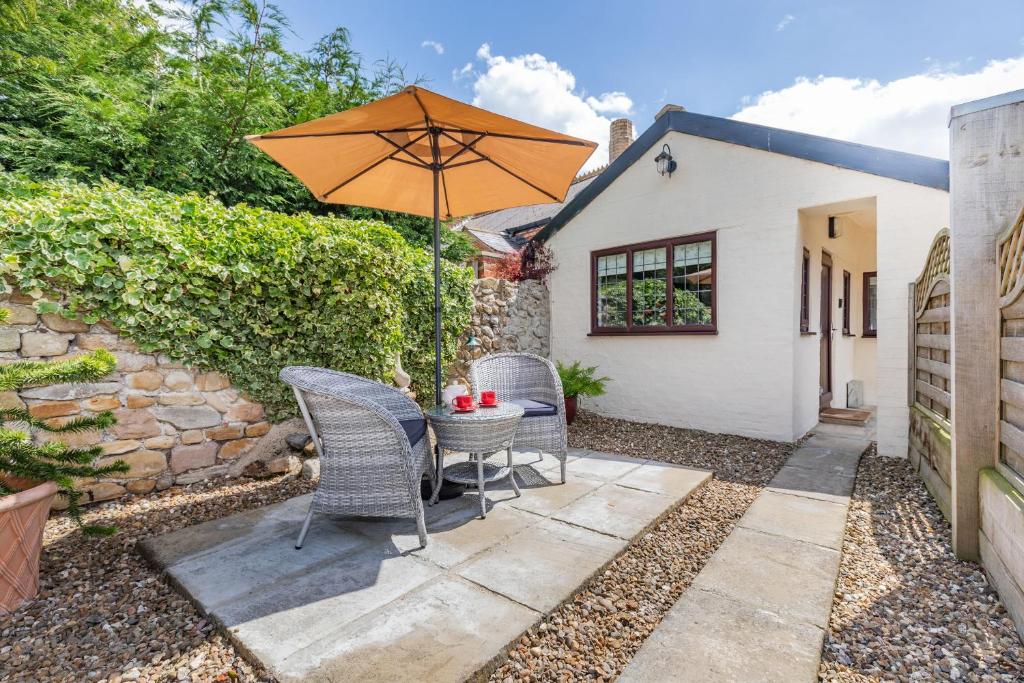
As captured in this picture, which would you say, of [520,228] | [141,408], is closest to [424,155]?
[141,408]

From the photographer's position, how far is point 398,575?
211cm

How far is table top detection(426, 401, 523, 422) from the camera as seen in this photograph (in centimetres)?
281

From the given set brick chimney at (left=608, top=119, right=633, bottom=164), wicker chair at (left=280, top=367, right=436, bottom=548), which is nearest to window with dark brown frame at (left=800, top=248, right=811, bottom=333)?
wicker chair at (left=280, top=367, right=436, bottom=548)

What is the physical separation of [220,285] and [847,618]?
403 centimetres

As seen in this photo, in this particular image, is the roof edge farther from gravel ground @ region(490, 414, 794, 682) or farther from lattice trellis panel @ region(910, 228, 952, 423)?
gravel ground @ region(490, 414, 794, 682)

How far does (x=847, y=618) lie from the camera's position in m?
1.93

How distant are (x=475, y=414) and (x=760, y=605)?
5.69 ft

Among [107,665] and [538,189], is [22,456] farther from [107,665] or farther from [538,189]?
[538,189]

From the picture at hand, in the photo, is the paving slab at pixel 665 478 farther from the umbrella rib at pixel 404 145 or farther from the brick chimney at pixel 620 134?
the brick chimney at pixel 620 134

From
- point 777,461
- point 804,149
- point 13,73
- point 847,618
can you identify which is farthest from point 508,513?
point 13,73

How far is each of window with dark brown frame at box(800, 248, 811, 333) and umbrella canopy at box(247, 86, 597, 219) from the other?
11.5 ft

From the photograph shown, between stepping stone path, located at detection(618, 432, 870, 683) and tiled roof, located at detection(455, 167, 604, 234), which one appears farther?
tiled roof, located at detection(455, 167, 604, 234)

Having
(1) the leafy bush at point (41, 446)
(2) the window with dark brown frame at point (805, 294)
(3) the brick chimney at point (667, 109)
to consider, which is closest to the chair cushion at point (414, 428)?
(1) the leafy bush at point (41, 446)

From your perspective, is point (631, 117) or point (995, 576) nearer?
point (995, 576)
